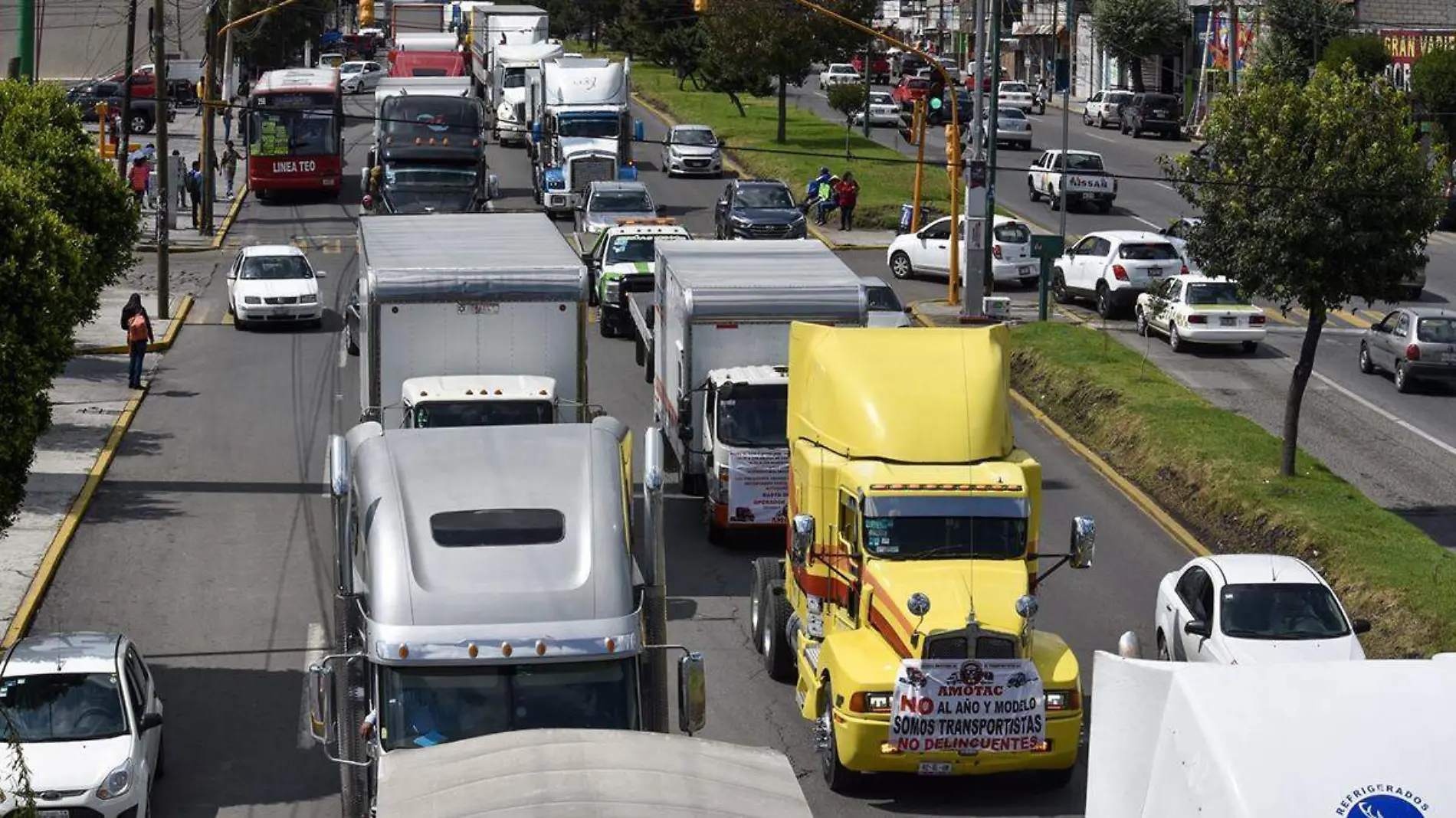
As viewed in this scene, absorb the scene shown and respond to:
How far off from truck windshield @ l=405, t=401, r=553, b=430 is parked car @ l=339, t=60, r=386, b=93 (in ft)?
233

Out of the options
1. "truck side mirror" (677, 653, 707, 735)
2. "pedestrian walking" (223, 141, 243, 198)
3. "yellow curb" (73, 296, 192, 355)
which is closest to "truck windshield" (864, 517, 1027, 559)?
"truck side mirror" (677, 653, 707, 735)

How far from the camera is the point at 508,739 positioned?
9750mm

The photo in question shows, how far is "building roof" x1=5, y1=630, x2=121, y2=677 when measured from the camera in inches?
662

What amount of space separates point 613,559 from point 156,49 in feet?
106

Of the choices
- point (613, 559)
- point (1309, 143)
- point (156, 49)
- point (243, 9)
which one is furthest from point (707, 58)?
point (613, 559)

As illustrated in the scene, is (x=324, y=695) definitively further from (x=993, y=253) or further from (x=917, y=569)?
(x=993, y=253)

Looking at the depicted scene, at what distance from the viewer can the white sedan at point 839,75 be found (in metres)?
91.9

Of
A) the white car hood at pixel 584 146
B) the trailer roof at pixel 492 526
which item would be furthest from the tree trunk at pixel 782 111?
the trailer roof at pixel 492 526

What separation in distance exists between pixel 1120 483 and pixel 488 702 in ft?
58.2

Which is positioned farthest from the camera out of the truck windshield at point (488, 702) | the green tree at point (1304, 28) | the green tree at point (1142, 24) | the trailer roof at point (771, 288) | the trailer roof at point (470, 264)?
the green tree at point (1142, 24)

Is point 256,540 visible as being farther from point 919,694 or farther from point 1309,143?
point 1309,143

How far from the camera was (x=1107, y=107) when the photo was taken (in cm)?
8250

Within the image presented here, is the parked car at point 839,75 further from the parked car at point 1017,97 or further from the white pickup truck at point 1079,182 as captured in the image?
the white pickup truck at point 1079,182

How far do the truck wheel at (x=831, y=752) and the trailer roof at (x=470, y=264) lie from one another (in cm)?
723
